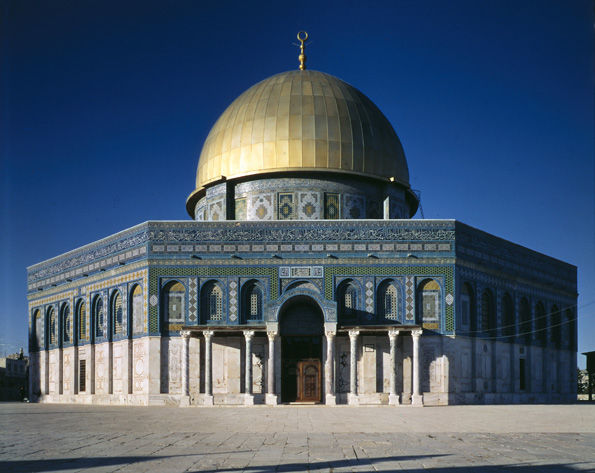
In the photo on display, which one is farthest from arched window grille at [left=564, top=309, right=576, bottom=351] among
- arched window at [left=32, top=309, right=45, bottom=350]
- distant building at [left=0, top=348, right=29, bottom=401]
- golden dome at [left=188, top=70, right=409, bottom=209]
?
distant building at [left=0, top=348, right=29, bottom=401]

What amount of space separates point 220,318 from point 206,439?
1697cm

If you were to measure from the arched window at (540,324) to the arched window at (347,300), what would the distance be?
10964 mm

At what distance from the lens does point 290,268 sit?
101 feet

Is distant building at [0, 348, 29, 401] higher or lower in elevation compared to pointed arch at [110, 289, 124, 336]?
lower

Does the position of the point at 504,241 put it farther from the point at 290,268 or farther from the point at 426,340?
the point at 290,268

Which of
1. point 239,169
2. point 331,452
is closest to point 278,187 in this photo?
point 239,169

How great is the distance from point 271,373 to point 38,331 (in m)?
16.2

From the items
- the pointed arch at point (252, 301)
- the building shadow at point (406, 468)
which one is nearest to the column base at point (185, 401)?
the pointed arch at point (252, 301)

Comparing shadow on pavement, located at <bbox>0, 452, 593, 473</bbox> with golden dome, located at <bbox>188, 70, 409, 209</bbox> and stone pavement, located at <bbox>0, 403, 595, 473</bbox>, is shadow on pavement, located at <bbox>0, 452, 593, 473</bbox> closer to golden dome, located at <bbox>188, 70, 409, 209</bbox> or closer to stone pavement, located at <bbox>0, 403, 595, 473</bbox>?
stone pavement, located at <bbox>0, 403, 595, 473</bbox>

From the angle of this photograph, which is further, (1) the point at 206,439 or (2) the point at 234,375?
(2) the point at 234,375

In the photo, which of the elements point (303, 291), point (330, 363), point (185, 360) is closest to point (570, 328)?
point (330, 363)

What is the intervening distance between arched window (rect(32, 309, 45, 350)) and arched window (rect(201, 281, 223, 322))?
1226 cm

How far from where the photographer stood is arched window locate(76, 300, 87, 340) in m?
35.9

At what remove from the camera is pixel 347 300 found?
3094 centimetres
